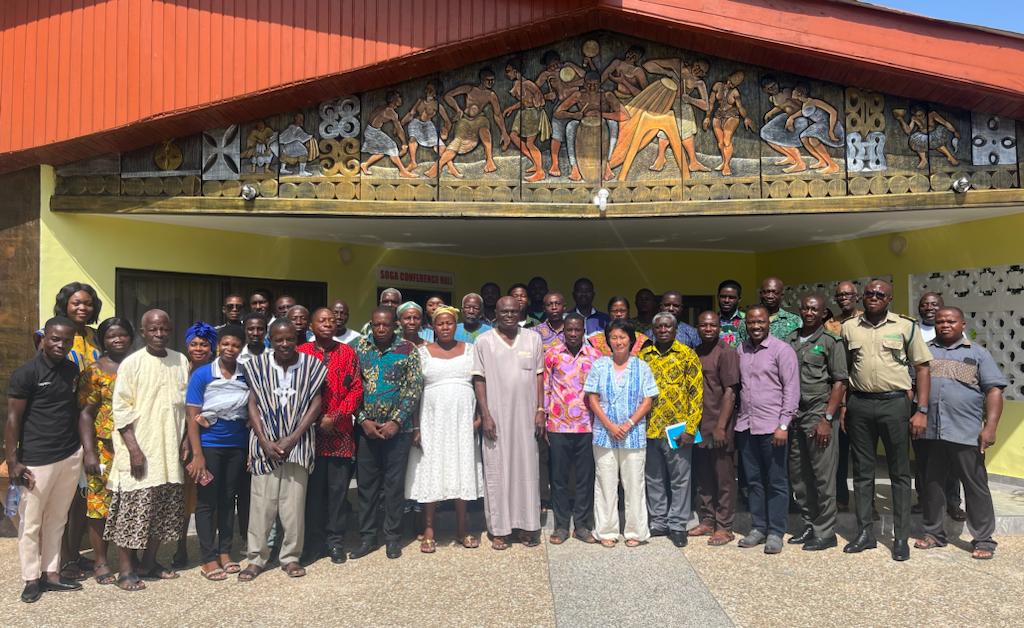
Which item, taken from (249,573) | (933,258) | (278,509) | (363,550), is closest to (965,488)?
(933,258)

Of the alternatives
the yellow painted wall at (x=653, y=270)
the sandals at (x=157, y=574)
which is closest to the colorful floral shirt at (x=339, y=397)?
the sandals at (x=157, y=574)

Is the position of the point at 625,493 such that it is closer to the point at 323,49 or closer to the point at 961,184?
the point at 961,184

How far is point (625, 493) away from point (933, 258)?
15.8 ft

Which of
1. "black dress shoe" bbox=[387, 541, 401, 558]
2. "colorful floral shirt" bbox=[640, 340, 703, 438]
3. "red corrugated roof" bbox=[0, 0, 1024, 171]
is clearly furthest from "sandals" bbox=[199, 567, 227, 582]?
"red corrugated roof" bbox=[0, 0, 1024, 171]

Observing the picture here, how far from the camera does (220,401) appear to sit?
4.68 metres

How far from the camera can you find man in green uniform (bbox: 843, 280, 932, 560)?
5.00 metres

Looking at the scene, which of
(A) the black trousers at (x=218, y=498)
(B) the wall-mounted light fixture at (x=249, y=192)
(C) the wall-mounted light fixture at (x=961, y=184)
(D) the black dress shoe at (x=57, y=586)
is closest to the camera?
(D) the black dress shoe at (x=57, y=586)

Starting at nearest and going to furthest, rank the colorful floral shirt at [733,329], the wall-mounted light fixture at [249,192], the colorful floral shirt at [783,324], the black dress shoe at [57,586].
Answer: the black dress shoe at [57,586]
the colorful floral shirt at [783,324]
the colorful floral shirt at [733,329]
the wall-mounted light fixture at [249,192]

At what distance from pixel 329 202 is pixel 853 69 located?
481cm

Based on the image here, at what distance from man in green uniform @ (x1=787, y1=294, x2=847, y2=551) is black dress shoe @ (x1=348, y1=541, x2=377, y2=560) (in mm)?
3066

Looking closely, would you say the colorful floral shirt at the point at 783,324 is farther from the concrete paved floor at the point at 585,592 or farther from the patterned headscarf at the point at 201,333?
the patterned headscarf at the point at 201,333

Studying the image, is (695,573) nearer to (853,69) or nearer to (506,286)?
(853,69)

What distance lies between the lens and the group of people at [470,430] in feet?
14.9

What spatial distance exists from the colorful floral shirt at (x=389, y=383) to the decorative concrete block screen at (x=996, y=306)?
5826 millimetres
